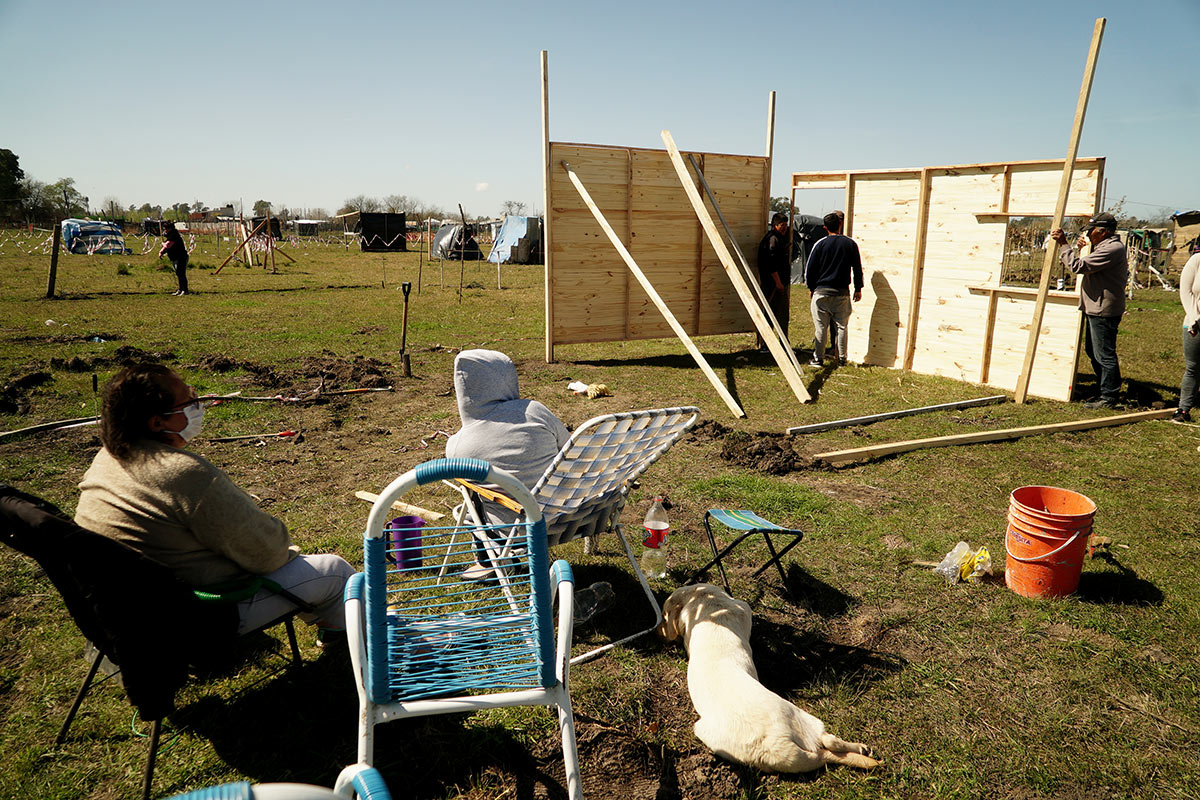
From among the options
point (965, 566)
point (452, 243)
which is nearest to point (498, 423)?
point (965, 566)

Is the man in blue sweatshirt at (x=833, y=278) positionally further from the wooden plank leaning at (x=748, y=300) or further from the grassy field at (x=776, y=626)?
the grassy field at (x=776, y=626)

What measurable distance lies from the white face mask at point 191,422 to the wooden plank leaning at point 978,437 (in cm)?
469

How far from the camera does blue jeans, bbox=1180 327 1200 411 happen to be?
22.7 feet

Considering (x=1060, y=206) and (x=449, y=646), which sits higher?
(x=1060, y=206)

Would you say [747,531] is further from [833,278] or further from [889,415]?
[833,278]

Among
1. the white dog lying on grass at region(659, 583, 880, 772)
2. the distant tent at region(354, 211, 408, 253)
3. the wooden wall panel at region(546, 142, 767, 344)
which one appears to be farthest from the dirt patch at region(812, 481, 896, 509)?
the distant tent at region(354, 211, 408, 253)

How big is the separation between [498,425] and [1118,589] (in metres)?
3.62

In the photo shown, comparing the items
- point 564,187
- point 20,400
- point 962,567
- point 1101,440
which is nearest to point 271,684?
point 962,567

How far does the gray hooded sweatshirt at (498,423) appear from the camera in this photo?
11.1 ft

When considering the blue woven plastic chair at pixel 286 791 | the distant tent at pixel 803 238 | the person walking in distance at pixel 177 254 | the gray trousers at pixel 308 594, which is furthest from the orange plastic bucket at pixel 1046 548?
the person walking in distance at pixel 177 254

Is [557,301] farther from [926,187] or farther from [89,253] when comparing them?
[89,253]

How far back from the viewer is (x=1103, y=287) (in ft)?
24.5

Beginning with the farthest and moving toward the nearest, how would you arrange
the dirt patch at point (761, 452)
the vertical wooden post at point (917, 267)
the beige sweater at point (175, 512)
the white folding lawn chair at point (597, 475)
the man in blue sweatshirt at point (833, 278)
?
the man in blue sweatshirt at point (833, 278)
the vertical wooden post at point (917, 267)
the dirt patch at point (761, 452)
the white folding lawn chair at point (597, 475)
the beige sweater at point (175, 512)

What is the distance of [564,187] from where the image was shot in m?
9.89
